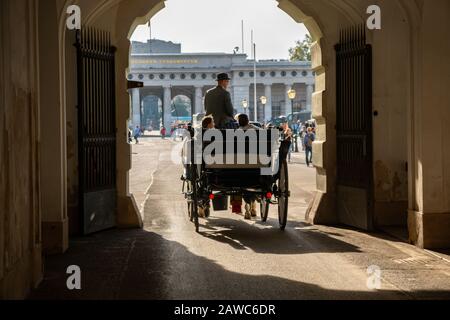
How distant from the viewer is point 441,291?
728cm

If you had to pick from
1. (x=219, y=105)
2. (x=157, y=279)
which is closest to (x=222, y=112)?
(x=219, y=105)

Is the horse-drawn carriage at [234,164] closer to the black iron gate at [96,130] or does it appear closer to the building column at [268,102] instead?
the black iron gate at [96,130]

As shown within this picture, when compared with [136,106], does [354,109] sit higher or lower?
lower

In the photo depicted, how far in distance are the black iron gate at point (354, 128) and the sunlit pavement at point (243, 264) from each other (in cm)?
45

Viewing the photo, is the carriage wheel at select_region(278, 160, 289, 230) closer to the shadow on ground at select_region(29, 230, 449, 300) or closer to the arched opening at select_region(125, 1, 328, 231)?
the shadow on ground at select_region(29, 230, 449, 300)

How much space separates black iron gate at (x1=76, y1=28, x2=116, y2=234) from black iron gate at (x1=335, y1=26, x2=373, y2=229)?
11.9ft

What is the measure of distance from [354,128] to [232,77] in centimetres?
9089

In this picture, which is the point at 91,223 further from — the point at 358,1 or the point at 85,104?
the point at 358,1

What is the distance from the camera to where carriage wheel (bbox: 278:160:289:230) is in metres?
11.7

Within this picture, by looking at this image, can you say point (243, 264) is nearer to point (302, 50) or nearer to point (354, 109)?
point (354, 109)

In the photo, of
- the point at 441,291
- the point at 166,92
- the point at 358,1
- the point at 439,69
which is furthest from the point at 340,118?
the point at 166,92

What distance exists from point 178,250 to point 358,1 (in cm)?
481

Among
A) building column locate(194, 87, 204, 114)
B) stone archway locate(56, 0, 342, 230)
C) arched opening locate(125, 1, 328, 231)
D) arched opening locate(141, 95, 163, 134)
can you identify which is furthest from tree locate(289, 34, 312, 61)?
stone archway locate(56, 0, 342, 230)

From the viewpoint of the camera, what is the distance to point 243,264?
893cm
